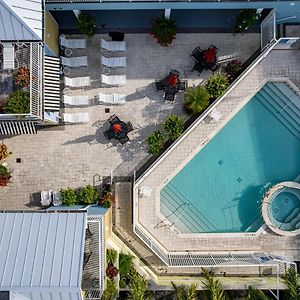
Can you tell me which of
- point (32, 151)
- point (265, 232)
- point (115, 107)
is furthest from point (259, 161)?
point (32, 151)

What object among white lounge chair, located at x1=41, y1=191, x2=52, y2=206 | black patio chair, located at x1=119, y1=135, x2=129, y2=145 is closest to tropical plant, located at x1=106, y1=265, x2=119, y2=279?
white lounge chair, located at x1=41, y1=191, x2=52, y2=206

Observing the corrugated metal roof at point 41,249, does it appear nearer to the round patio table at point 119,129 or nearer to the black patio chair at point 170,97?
the round patio table at point 119,129

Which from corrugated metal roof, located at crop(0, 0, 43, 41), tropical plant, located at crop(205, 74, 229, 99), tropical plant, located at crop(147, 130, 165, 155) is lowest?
tropical plant, located at crop(147, 130, 165, 155)

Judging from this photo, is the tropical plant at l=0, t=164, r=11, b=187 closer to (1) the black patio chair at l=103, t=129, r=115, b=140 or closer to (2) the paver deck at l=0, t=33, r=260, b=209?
(2) the paver deck at l=0, t=33, r=260, b=209

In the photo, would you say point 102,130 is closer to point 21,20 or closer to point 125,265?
point 125,265

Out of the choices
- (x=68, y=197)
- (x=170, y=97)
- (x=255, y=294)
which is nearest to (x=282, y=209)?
(x=255, y=294)

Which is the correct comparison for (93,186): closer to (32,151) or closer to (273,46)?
(32,151)
